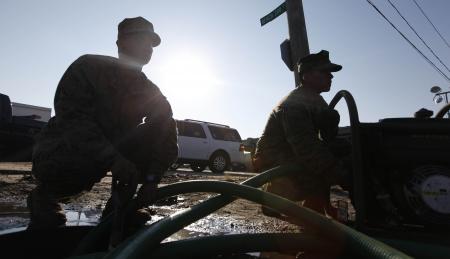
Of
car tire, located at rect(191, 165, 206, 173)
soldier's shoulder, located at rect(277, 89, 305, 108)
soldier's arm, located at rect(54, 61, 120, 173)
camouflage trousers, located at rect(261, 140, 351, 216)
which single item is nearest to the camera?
soldier's arm, located at rect(54, 61, 120, 173)

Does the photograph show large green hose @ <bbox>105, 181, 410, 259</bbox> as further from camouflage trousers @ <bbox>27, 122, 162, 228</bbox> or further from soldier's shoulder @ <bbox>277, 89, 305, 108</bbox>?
soldier's shoulder @ <bbox>277, 89, 305, 108</bbox>

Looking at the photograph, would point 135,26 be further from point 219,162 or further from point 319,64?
point 219,162

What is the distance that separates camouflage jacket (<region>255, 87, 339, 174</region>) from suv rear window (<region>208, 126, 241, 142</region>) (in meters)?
10.6

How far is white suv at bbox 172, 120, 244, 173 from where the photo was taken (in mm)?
13047

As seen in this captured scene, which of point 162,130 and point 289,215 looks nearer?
point 289,215

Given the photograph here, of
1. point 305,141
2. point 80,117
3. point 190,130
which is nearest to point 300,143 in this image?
point 305,141

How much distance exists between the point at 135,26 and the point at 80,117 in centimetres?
71

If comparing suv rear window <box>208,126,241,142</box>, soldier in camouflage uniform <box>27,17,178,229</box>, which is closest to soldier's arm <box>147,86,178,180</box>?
soldier in camouflage uniform <box>27,17,178,229</box>

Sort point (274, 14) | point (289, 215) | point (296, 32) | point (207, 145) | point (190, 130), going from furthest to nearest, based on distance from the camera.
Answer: point (207, 145) → point (190, 130) → point (274, 14) → point (296, 32) → point (289, 215)

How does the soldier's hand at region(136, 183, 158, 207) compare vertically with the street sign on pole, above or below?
below

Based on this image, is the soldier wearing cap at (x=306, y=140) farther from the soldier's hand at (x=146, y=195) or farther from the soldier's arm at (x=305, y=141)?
the soldier's hand at (x=146, y=195)

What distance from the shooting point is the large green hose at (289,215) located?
1.29 m

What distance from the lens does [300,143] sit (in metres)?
2.66

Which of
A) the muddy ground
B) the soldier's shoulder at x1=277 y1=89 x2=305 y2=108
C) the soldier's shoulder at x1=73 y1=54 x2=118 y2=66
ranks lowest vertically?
the muddy ground
